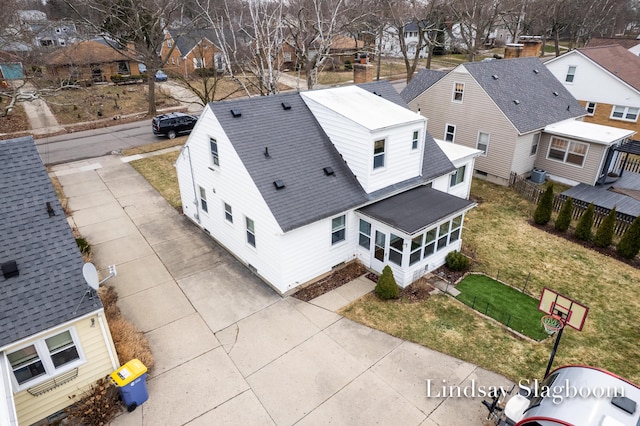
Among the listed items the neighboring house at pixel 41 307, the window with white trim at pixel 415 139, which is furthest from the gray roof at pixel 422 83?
the neighboring house at pixel 41 307

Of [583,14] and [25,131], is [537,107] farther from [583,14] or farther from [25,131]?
[583,14]

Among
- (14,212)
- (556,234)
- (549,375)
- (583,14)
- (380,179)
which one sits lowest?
(556,234)

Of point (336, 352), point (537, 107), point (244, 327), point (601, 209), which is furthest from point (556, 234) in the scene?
point (244, 327)

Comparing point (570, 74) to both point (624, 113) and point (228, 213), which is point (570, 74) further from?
point (228, 213)

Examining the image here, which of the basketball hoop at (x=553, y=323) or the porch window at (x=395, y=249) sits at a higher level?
the basketball hoop at (x=553, y=323)

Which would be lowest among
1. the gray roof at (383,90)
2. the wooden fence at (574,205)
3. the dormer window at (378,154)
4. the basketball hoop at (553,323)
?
the wooden fence at (574,205)

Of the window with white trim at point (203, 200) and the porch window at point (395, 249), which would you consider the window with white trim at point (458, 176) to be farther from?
the window with white trim at point (203, 200)

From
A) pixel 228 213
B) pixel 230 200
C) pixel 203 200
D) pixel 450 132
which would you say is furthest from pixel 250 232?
pixel 450 132

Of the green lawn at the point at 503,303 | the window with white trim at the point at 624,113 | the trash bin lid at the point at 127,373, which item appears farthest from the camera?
the window with white trim at the point at 624,113
